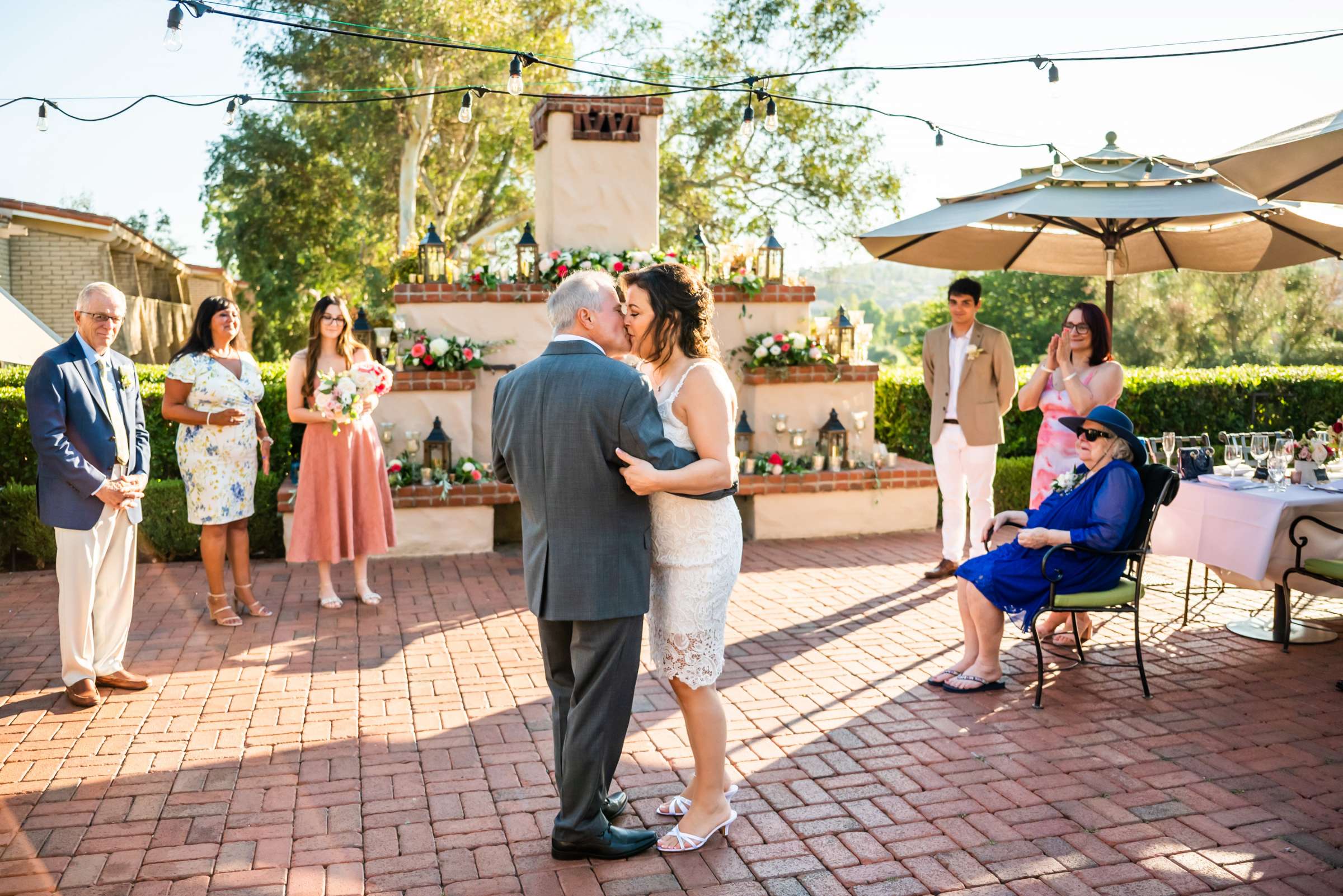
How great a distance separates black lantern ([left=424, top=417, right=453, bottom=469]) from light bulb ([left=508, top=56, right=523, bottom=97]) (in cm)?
276

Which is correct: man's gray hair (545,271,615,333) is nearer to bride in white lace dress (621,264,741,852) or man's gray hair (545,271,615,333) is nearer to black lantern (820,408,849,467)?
bride in white lace dress (621,264,741,852)

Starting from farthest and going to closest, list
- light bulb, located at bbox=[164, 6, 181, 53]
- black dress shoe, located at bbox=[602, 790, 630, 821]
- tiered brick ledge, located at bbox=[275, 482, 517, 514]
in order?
1. tiered brick ledge, located at bbox=[275, 482, 517, 514]
2. light bulb, located at bbox=[164, 6, 181, 53]
3. black dress shoe, located at bbox=[602, 790, 630, 821]

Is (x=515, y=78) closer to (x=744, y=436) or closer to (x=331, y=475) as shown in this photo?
(x=331, y=475)

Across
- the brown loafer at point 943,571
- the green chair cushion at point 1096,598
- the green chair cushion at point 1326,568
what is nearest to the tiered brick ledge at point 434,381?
the brown loafer at point 943,571

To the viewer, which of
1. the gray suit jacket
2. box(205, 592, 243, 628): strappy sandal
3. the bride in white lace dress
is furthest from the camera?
box(205, 592, 243, 628): strappy sandal

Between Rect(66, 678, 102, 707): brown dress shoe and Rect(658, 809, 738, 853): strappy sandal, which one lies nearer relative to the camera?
Rect(658, 809, 738, 853): strappy sandal

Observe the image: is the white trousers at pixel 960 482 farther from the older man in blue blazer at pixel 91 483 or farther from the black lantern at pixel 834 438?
the older man in blue blazer at pixel 91 483

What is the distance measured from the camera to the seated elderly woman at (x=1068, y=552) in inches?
189

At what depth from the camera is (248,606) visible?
6.41m

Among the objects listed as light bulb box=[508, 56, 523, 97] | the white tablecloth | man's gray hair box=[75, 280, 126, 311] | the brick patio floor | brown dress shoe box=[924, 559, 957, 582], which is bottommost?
the brick patio floor

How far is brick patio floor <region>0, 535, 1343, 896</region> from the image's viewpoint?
3363mm

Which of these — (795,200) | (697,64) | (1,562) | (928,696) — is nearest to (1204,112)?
(795,200)

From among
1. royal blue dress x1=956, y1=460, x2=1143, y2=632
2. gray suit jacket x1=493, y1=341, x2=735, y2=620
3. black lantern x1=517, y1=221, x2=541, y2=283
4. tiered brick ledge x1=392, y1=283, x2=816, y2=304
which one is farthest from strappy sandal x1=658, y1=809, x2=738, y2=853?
black lantern x1=517, y1=221, x2=541, y2=283

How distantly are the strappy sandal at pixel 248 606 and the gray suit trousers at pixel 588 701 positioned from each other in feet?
11.8
